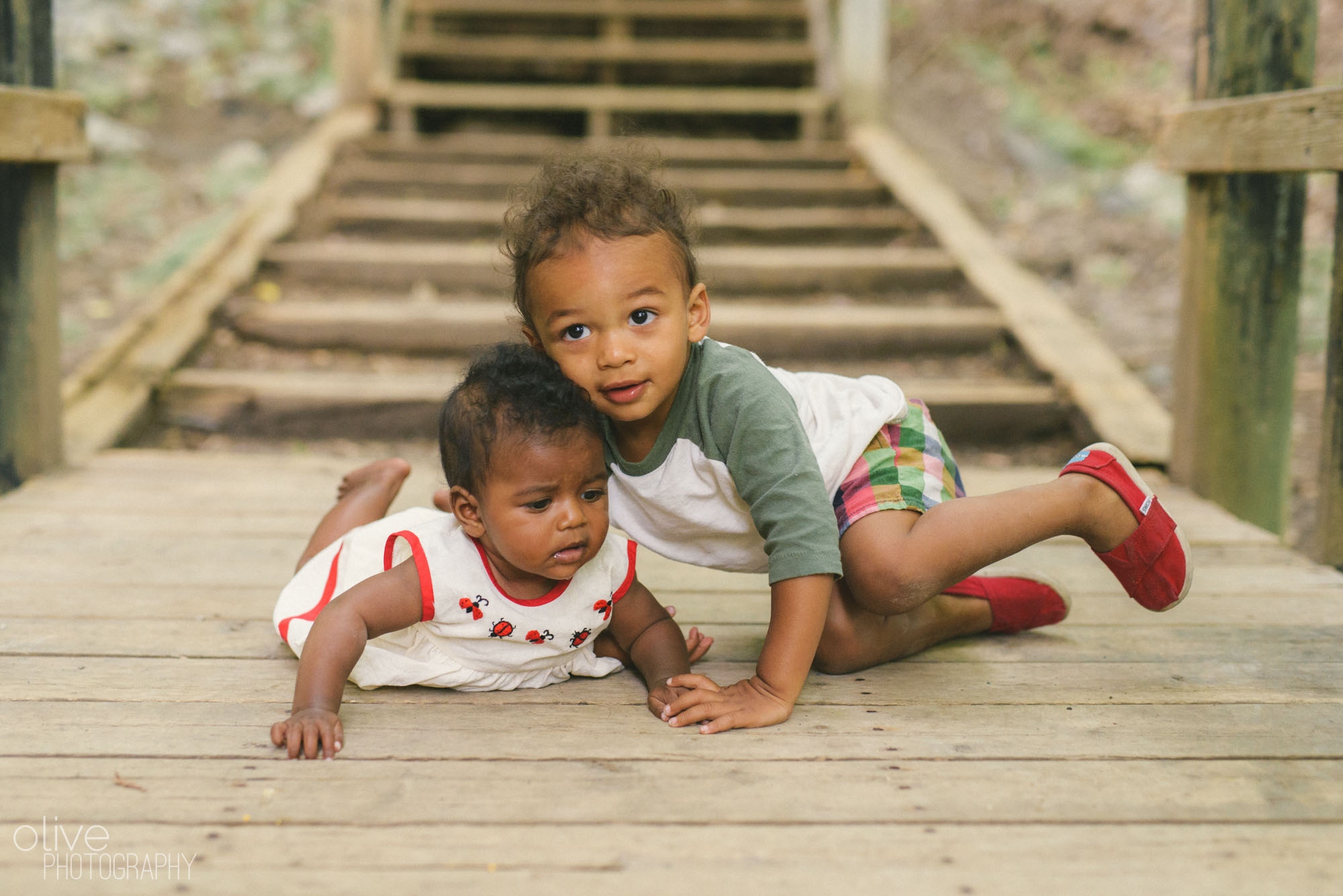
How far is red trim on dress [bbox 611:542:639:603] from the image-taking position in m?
1.74

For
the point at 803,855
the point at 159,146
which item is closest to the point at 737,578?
the point at 803,855

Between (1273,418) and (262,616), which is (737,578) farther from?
(1273,418)

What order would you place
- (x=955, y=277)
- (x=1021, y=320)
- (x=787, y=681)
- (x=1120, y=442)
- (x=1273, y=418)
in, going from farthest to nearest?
(x=955, y=277) → (x=1021, y=320) → (x=1120, y=442) → (x=1273, y=418) → (x=787, y=681)

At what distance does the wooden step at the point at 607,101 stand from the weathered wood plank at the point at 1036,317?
0.36 metres

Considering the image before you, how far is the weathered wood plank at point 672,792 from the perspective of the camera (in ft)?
4.33

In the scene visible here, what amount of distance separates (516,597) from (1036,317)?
8.70ft

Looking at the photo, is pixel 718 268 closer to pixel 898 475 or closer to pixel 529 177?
pixel 529 177

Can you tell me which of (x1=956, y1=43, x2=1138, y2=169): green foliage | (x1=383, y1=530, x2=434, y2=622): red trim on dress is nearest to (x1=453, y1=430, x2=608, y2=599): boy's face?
(x1=383, y1=530, x2=434, y2=622): red trim on dress

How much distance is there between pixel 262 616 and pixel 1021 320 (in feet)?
8.84

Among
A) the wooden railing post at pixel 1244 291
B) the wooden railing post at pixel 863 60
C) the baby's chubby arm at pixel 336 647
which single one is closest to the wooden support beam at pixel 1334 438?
the wooden railing post at pixel 1244 291

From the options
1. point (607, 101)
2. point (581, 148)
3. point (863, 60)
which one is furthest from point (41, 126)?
point (863, 60)

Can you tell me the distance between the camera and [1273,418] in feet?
8.79

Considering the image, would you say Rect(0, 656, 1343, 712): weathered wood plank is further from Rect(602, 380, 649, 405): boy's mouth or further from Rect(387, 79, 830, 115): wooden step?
Rect(387, 79, 830, 115): wooden step

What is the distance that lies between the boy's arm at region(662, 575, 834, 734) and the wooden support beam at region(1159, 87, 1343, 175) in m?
1.40
